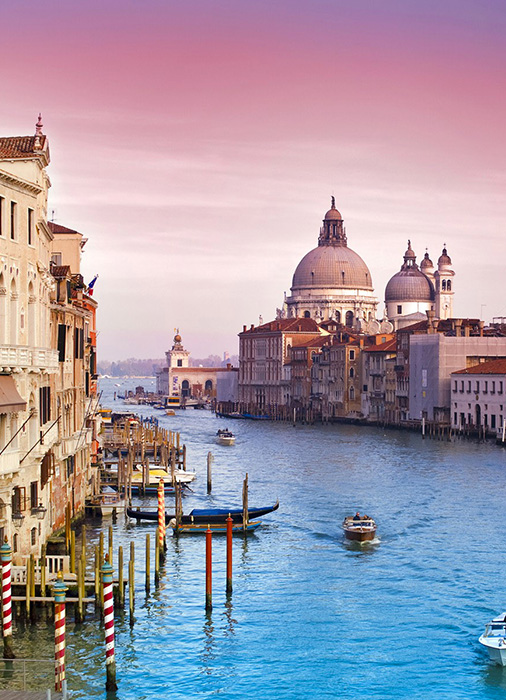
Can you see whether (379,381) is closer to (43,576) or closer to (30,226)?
(30,226)

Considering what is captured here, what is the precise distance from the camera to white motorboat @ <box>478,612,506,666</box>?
1758 cm

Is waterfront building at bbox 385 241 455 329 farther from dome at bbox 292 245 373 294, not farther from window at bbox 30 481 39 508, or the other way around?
window at bbox 30 481 39 508

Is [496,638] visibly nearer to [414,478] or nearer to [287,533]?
[287,533]

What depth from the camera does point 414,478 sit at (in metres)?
42.4

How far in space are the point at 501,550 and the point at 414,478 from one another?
52.6 feet

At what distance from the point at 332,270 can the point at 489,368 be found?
201 feet

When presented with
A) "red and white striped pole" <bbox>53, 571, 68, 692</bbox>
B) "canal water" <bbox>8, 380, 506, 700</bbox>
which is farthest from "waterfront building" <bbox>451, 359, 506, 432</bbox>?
"red and white striped pole" <bbox>53, 571, 68, 692</bbox>

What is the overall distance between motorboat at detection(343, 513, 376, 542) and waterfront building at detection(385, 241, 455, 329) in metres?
92.6

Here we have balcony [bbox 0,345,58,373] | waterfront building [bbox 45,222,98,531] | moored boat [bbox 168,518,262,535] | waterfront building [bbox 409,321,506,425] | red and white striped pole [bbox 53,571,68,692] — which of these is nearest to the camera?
red and white striped pole [bbox 53,571,68,692]

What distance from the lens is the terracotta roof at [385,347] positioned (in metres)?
84.9

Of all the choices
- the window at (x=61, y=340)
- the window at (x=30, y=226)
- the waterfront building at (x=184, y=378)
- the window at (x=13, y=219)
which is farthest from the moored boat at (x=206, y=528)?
the waterfront building at (x=184, y=378)

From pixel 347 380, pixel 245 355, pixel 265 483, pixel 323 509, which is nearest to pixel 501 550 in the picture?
pixel 323 509

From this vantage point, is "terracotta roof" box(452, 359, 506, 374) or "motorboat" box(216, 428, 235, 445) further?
"terracotta roof" box(452, 359, 506, 374)

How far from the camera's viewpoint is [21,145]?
20.5m
